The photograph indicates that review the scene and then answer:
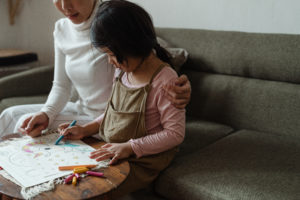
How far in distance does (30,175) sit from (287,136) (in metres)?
1.12

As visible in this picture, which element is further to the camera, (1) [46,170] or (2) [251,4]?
(2) [251,4]

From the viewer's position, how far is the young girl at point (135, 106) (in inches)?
43.9

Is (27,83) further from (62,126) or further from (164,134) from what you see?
(164,134)

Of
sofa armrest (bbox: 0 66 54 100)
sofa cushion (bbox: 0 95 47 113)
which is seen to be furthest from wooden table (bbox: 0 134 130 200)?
sofa armrest (bbox: 0 66 54 100)

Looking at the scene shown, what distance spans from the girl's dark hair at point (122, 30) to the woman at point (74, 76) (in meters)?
0.31

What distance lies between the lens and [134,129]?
47.1 inches

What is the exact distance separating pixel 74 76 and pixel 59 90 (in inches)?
3.7

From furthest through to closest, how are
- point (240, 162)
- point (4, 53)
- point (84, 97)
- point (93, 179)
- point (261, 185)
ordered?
point (4, 53) → point (84, 97) → point (240, 162) → point (261, 185) → point (93, 179)

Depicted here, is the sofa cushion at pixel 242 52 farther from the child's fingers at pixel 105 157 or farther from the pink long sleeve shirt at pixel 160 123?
the child's fingers at pixel 105 157

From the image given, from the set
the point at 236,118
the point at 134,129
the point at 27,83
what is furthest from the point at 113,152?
the point at 27,83

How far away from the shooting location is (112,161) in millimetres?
1032

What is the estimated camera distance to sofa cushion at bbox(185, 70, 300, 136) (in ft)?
5.13

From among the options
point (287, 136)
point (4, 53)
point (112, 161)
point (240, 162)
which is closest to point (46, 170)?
point (112, 161)

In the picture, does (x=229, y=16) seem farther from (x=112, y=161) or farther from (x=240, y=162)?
(x=112, y=161)
